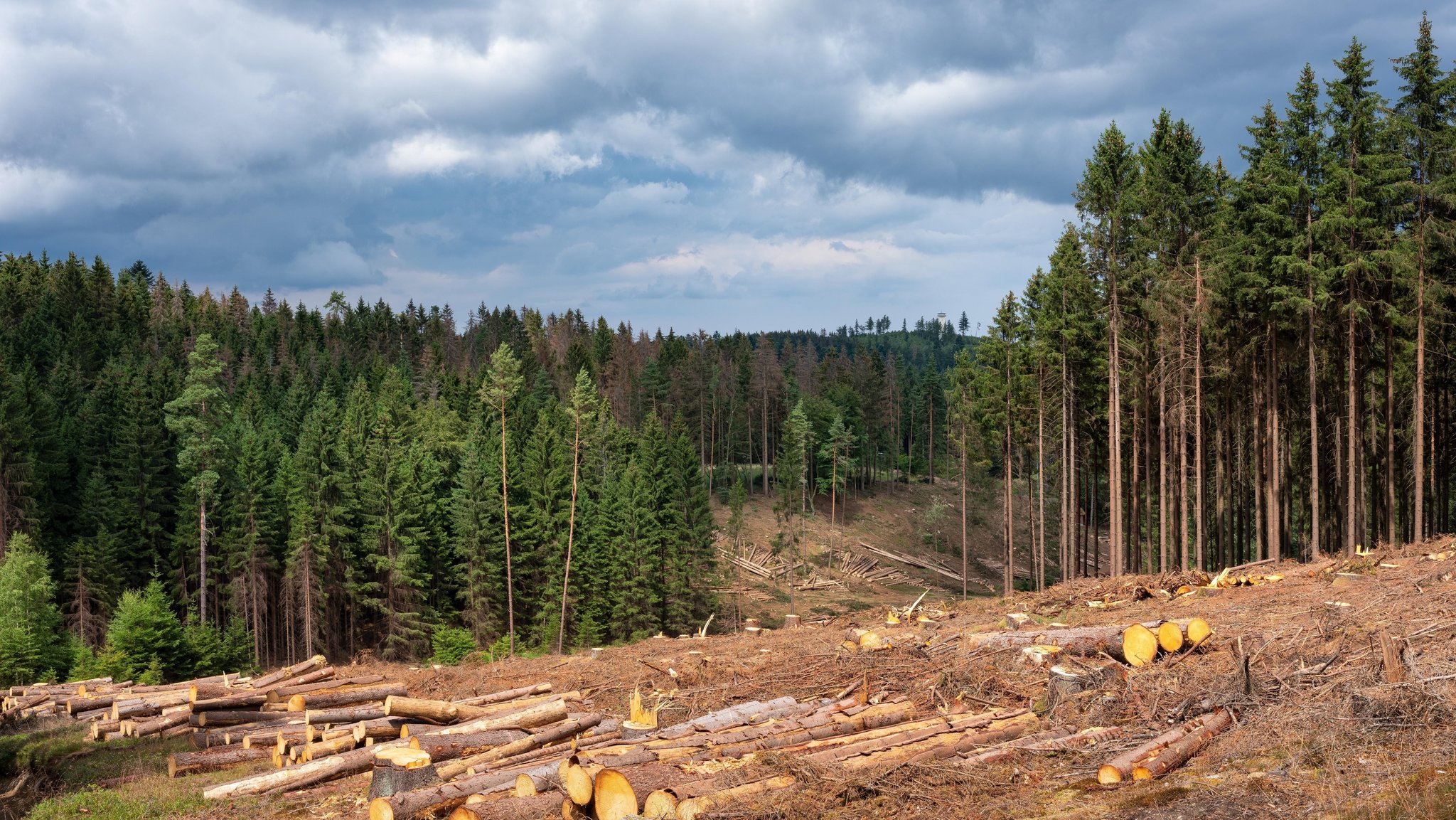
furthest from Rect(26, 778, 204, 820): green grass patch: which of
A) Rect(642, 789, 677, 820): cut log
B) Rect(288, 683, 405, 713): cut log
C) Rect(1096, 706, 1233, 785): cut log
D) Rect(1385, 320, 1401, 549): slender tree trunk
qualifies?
Rect(1385, 320, 1401, 549): slender tree trunk

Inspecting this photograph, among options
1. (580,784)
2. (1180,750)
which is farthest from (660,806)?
(1180,750)

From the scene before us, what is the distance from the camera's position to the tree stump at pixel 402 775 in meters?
10.4

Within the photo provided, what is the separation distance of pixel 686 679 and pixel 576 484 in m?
35.2

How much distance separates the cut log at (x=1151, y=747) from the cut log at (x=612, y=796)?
5396 millimetres

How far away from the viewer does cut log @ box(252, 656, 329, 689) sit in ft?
63.7

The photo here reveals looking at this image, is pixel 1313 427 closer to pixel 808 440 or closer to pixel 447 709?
pixel 447 709

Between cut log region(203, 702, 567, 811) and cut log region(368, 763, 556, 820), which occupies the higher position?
cut log region(368, 763, 556, 820)

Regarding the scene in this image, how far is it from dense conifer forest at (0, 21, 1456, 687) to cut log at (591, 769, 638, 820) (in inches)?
1025

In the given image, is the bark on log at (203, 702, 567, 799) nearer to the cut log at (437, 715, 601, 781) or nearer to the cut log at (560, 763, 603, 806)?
the cut log at (437, 715, 601, 781)

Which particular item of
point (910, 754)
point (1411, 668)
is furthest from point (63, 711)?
point (1411, 668)

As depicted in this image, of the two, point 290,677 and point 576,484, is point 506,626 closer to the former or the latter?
point 576,484

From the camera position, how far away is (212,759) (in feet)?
46.9

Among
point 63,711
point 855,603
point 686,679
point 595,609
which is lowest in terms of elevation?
point 855,603

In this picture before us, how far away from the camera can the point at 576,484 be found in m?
50.8
